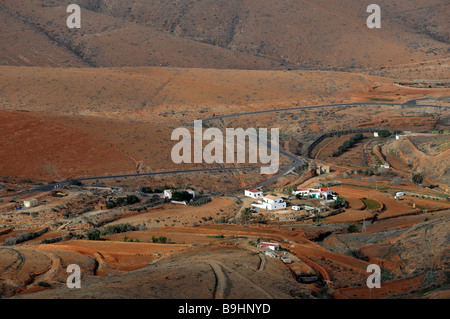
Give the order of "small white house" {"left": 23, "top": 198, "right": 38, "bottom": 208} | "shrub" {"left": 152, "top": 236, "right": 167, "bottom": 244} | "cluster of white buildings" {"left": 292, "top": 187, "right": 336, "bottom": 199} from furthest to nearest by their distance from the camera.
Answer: "cluster of white buildings" {"left": 292, "top": 187, "right": 336, "bottom": 199}
"small white house" {"left": 23, "top": 198, "right": 38, "bottom": 208}
"shrub" {"left": 152, "top": 236, "right": 167, "bottom": 244}

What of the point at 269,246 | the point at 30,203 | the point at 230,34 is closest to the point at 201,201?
the point at 30,203

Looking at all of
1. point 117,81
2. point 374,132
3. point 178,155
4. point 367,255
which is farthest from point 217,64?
point 367,255

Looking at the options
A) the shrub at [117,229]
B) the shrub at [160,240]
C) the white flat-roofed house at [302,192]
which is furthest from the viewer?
the white flat-roofed house at [302,192]

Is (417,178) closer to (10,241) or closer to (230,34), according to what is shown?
(10,241)

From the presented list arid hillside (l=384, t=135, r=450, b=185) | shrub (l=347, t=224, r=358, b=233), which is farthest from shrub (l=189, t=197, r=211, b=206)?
arid hillside (l=384, t=135, r=450, b=185)

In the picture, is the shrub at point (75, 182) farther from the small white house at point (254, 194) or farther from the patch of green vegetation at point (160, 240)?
the patch of green vegetation at point (160, 240)

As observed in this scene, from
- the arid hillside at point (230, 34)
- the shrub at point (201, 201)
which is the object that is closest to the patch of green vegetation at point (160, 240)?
the shrub at point (201, 201)

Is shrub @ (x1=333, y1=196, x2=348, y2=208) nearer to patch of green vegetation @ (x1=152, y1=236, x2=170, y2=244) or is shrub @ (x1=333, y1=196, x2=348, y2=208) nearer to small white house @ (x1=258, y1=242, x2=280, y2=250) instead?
small white house @ (x1=258, y1=242, x2=280, y2=250)
